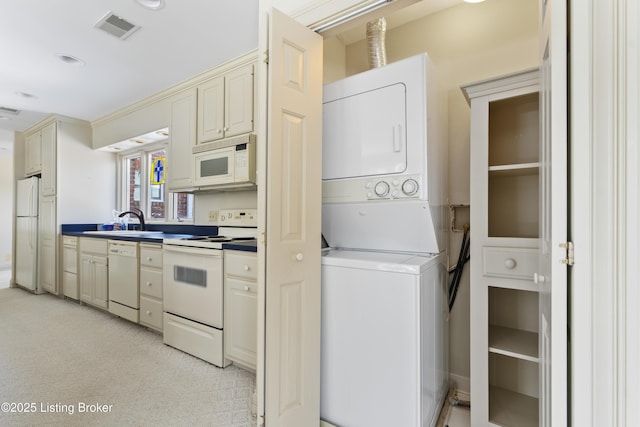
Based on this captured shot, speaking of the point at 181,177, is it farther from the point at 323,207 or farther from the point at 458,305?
the point at 458,305

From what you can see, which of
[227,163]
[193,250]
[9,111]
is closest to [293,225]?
[193,250]

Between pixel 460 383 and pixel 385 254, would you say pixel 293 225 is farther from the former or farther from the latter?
pixel 460 383

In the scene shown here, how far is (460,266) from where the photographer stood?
197cm

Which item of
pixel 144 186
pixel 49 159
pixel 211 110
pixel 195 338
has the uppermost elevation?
pixel 211 110

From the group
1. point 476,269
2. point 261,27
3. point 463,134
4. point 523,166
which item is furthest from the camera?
point 463,134

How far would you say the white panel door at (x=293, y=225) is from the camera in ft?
4.33

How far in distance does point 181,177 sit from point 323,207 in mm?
1892

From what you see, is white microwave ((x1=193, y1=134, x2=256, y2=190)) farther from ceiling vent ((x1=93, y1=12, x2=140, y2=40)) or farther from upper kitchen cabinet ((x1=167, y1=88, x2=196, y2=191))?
ceiling vent ((x1=93, y1=12, x2=140, y2=40))

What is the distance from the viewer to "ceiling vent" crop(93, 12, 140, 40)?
81.3 inches

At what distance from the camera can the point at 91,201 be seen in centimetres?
431

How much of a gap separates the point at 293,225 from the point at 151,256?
80.5 inches

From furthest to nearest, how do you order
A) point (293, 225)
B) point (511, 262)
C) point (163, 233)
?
point (163, 233) → point (511, 262) → point (293, 225)
